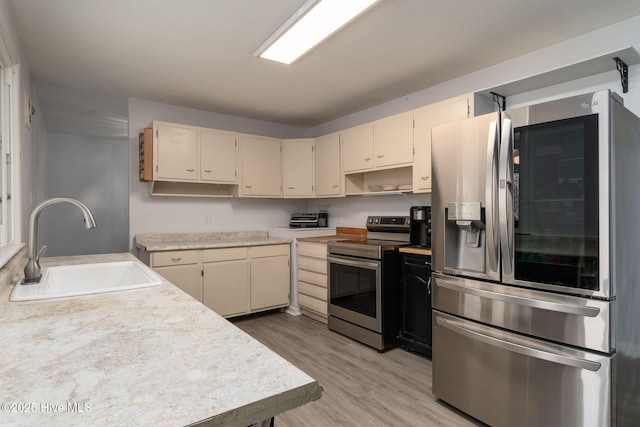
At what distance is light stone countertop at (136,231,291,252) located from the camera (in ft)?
11.4

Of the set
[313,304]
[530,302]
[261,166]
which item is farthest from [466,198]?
[261,166]

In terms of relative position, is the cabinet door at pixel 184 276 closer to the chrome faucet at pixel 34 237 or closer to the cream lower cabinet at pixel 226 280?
the cream lower cabinet at pixel 226 280

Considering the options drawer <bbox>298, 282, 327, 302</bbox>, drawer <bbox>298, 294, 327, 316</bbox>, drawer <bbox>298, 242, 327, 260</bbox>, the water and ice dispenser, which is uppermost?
the water and ice dispenser

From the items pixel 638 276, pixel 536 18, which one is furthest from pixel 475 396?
pixel 536 18

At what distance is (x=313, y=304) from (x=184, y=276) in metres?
1.39

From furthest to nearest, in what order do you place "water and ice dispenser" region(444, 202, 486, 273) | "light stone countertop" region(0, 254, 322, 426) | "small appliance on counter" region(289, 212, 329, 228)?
"small appliance on counter" region(289, 212, 329, 228), "water and ice dispenser" region(444, 202, 486, 273), "light stone countertop" region(0, 254, 322, 426)

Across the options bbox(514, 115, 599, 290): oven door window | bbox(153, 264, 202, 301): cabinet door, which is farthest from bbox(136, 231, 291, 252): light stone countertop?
bbox(514, 115, 599, 290): oven door window

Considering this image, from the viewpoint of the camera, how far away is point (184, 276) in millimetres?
3457

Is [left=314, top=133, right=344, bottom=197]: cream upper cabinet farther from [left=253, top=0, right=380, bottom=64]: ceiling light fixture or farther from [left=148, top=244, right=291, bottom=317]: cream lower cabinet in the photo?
[left=253, top=0, right=380, bottom=64]: ceiling light fixture

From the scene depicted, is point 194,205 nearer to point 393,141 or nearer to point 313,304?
point 313,304

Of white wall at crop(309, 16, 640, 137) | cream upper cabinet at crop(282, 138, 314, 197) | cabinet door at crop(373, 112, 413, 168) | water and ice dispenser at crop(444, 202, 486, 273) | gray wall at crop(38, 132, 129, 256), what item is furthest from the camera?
gray wall at crop(38, 132, 129, 256)

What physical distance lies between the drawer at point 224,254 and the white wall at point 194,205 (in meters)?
0.68

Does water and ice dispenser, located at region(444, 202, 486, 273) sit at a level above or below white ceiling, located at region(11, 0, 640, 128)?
below

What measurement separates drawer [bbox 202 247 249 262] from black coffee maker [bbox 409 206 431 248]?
1817 millimetres
